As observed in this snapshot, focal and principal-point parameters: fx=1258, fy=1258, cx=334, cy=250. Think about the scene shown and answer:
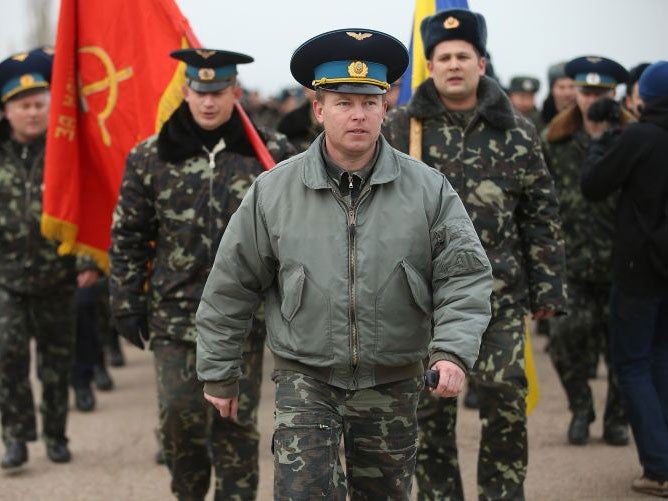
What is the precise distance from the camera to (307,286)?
4785 mm

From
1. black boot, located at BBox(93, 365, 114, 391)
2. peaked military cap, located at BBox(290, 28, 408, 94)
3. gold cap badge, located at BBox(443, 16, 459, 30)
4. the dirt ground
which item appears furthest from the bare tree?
peaked military cap, located at BBox(290, 28, 408, 94)

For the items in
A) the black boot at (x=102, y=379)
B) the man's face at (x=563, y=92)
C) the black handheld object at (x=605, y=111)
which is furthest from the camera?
the man's face at (x=563, y=92)

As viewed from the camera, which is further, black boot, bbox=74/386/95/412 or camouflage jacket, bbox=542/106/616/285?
black boot, bbox=74/386/95/412

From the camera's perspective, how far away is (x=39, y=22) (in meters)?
54.7

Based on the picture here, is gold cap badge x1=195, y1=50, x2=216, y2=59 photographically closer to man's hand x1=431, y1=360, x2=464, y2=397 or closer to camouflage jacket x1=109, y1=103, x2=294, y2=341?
camouflage jacket x1=109, y1=103, x2=294, y2=341

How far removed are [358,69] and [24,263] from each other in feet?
13.3

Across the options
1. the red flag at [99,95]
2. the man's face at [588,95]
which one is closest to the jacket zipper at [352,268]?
the red flag at [99,95]

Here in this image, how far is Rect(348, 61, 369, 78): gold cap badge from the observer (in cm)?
488

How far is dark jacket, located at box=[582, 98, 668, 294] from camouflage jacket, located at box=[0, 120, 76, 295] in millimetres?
3578

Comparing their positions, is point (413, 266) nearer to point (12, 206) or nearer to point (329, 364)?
point (329, 364)

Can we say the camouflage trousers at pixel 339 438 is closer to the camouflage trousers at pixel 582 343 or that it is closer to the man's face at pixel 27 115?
the camouflage trousers at pixel 582 343

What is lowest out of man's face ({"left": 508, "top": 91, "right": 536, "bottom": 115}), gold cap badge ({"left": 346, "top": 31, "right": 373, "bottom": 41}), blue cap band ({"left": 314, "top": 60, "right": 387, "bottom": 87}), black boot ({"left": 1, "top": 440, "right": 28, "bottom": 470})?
black boot ({"left": 1, "top": 440, "right": 28, "bottom": 470})

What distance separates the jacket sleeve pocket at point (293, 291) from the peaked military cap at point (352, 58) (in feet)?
2.40

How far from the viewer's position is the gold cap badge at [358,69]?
4879 mm
